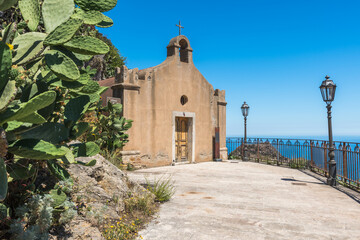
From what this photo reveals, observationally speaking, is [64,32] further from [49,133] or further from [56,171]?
[56,171]

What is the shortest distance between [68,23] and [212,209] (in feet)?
13.9

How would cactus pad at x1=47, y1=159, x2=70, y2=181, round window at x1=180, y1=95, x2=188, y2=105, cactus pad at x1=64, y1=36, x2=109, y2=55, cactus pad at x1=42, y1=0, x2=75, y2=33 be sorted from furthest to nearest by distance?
round window at x1=180, y1=95, x2=188, y2=105
cactus pad at x1=47, y1=159, x2=70, y2=181
cactus pad at x1=42, y1=0, x2=75, y2=33
cactus pad at x1=64, y1=36, x2=109, y2=55

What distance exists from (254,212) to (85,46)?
14.0 feet

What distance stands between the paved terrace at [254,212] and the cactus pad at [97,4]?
2.95 m

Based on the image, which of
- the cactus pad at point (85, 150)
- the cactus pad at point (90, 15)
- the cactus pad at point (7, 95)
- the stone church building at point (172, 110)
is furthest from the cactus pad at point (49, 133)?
the stone church building at point (172, 110)

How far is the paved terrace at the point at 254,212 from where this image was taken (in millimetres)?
4109

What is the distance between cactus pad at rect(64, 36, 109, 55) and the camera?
2139 mm

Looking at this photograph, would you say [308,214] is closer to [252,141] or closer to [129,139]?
[129,139]

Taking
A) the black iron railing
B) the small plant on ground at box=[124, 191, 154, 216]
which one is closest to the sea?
the black iron railing

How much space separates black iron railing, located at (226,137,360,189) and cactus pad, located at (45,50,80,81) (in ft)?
25.3

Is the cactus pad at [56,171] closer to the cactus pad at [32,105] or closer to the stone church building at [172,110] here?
the cactus pad at [32,105]

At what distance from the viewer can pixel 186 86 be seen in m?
12.5

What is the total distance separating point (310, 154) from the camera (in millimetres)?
11070

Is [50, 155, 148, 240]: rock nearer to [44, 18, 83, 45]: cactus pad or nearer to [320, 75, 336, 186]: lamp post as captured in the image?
[44, 18, 83, 45]: cactus pad
